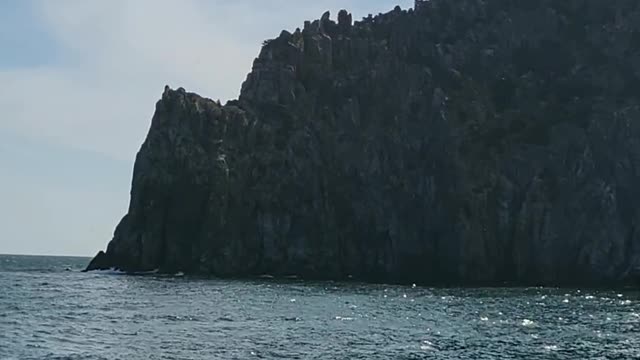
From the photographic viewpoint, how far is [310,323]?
73625 millimetres

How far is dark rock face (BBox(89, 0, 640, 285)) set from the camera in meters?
139

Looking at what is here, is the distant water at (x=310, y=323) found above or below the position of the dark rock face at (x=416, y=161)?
below

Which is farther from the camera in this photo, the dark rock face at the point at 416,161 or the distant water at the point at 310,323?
the dark rock face at the point at 416,161

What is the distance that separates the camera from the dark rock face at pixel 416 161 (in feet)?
457

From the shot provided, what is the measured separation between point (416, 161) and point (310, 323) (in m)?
85.5

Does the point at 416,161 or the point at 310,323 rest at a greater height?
the point at 416,161

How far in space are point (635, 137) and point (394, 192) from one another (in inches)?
1549

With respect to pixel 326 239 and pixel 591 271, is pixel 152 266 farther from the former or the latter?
pixel 591 271

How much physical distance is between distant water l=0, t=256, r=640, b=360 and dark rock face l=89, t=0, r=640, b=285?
23747 millimetres

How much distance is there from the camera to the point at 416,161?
156 meters

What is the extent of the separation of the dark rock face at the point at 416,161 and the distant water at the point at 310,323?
935 inches

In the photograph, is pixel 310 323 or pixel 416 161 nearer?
pixel 310 323

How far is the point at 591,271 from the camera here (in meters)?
132

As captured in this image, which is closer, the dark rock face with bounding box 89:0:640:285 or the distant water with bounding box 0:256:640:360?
the distant water with bounding box 0:256:640:360
